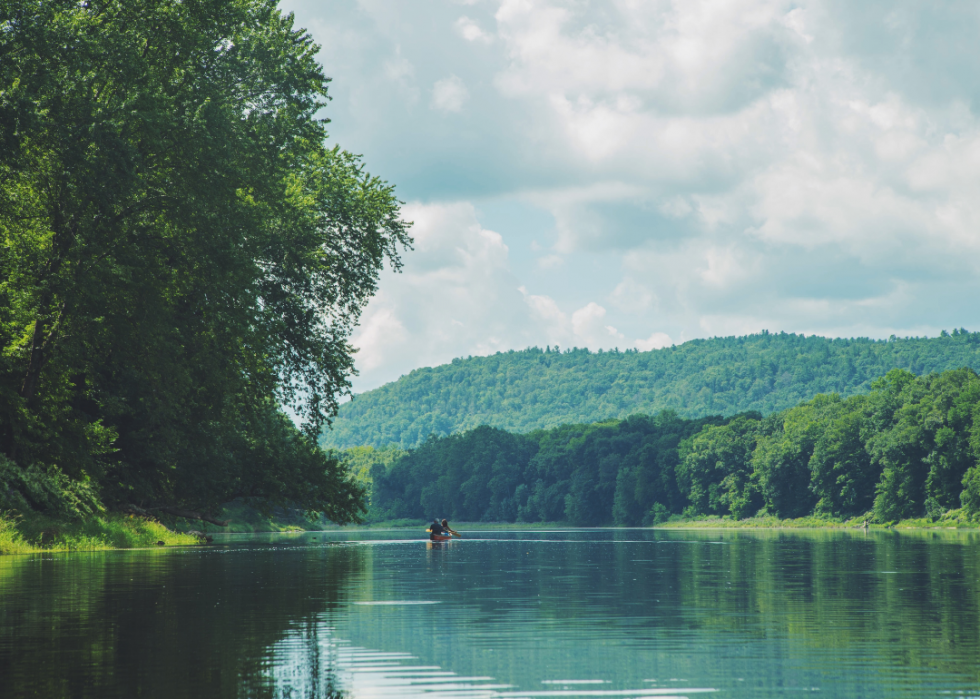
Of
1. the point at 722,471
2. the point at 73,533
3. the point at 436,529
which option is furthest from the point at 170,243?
the point at 722,471

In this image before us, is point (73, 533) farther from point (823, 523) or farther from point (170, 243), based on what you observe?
point (823, 523)

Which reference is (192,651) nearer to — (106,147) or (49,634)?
(49,634)

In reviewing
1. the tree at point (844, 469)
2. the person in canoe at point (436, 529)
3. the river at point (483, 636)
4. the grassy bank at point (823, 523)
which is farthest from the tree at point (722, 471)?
the river at point (483, 636)

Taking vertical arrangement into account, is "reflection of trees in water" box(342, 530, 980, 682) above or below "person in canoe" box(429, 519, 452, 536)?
above

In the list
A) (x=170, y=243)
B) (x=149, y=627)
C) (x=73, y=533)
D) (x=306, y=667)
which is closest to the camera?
(x=306, y=667)

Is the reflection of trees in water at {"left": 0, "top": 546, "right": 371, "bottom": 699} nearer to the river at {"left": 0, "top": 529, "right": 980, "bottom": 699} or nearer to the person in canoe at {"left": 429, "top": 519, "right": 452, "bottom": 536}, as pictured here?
the river at {"left": 0, "top": 529, "right": 980, "bottom": 699}

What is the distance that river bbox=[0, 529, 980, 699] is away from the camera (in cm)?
1093

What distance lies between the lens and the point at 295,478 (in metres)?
45.4

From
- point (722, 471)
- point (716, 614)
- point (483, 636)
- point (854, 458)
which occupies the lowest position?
point (716, 614)

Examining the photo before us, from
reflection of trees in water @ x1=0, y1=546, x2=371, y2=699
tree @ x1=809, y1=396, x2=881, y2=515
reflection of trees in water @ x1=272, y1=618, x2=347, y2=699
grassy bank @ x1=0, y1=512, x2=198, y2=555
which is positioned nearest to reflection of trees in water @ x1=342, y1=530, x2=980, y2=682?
reflection of trees in water @ x1=272, y1=618, x2=347, y2=699

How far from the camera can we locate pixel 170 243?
1314 inches

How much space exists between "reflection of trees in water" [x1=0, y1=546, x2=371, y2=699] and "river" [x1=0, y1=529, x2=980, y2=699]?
0.04 m

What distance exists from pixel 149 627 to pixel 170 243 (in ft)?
65.4

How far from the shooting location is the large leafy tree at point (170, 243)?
30.8 m
